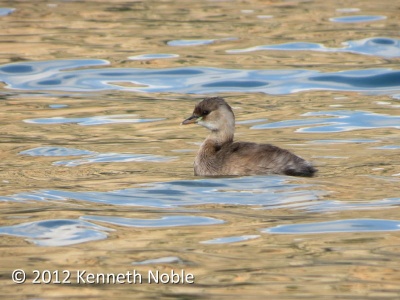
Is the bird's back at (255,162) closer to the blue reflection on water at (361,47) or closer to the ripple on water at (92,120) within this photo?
the ripple on water at (92,120)

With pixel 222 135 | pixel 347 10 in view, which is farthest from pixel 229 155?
pixel 347 10

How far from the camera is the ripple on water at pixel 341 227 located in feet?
30.2

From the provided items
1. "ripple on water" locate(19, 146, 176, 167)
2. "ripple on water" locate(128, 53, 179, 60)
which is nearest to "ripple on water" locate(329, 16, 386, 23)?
"ripple on water" locate(128, 53, 179, 60)

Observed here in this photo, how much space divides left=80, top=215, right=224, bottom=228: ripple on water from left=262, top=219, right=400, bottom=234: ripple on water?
57 cm

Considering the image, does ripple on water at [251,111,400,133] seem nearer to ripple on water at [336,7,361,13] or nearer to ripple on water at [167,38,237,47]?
ripple on water at [167,38,237,47]

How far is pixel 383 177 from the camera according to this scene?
11.0 metres

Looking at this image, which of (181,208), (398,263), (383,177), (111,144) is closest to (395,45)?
(111,144)

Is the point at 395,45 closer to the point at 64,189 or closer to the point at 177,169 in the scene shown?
the point at 177,169

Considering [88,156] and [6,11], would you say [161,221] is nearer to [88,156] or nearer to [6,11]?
[88,156]

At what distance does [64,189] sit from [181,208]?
4.12 ft

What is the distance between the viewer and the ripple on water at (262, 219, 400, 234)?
9.21 m

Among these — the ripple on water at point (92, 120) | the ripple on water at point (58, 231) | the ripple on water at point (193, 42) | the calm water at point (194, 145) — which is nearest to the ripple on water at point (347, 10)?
the calm water at point (194, 145)

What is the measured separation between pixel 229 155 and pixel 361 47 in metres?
7.63

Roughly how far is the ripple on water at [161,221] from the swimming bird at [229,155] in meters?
1.70
